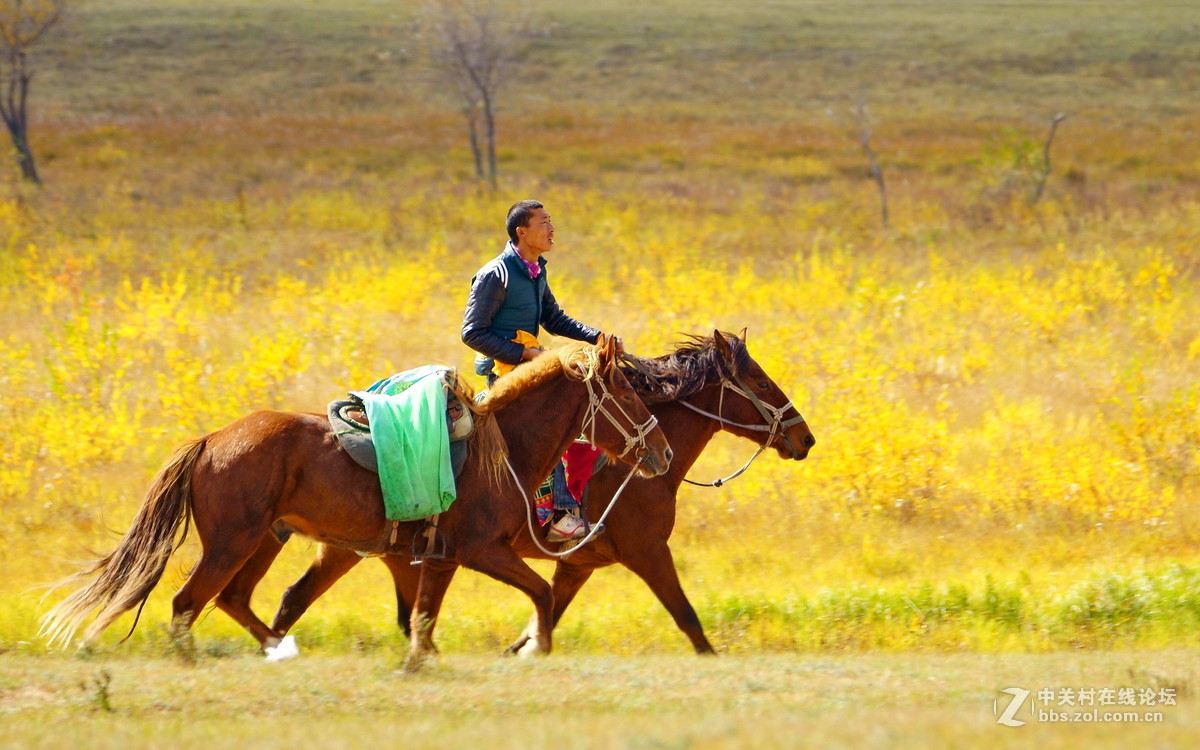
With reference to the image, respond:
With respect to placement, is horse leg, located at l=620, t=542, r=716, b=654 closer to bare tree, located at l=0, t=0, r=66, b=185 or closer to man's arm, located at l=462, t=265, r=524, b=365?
man's arm, located at l=462, t=265, r=524, b=365

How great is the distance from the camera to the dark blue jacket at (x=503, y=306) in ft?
21.4

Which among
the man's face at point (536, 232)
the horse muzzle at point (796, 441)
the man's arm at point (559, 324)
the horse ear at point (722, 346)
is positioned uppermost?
the man's face at point (536, 232)

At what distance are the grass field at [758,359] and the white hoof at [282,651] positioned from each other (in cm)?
19

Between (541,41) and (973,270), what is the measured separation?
4053cm

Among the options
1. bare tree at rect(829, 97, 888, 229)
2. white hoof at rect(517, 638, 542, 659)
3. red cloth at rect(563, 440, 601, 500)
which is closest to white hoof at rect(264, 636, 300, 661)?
white hoof at rect(517, 638, 542, 659)

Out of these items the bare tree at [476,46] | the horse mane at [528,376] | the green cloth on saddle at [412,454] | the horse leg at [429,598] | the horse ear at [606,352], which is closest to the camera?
the green cloth on saddle at [412,454]

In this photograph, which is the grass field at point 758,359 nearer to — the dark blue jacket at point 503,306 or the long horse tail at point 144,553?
the long horse tail at point 144,553

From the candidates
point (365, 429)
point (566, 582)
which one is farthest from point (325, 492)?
point (566, 582)

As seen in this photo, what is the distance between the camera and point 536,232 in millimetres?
6637

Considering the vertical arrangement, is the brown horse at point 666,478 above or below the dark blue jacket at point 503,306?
below

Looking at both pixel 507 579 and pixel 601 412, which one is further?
pixel 601 412

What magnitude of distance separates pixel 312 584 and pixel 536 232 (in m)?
2.41

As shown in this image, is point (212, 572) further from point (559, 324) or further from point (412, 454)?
point (559, 324)

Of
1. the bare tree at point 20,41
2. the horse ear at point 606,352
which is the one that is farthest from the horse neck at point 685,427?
the bare tree at point 20,41
